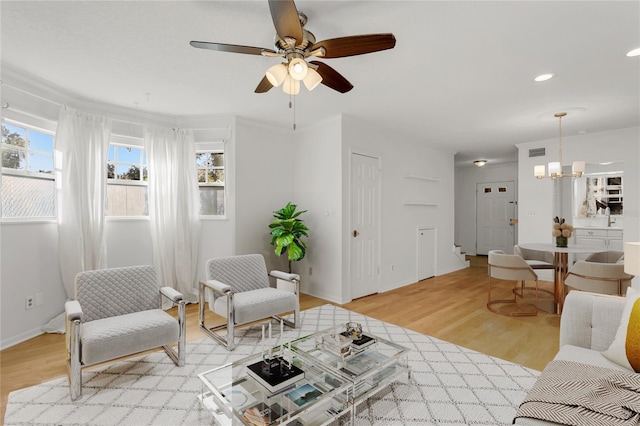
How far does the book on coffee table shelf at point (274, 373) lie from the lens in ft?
5.78

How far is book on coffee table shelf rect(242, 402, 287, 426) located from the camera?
1.55 metres

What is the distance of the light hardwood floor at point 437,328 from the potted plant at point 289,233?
29.6 inches

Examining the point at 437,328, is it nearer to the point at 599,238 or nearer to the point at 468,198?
the point at 599,238

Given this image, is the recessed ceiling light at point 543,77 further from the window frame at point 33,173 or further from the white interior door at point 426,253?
the window frame at point 33,173

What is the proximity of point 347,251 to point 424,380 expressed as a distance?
2.18 metres

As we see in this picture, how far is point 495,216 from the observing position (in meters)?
8.25

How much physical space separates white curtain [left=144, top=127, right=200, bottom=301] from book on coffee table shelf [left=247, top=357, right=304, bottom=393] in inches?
111

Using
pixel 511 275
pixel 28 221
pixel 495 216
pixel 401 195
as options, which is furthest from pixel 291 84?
pixel 495 216

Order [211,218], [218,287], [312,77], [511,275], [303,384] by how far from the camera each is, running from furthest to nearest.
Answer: [211,218] → [511,275] → [218,287] → [312,77] → [303,384]

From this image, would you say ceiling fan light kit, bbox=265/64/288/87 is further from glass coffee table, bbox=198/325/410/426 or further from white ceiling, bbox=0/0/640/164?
glass coffee table, bbox=198/325/410/426

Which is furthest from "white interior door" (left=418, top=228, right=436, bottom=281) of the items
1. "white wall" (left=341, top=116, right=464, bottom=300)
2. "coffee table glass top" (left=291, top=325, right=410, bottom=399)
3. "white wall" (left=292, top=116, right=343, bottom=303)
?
"coffee table glass top" (left=291, top=325, right=410, bottom=399)

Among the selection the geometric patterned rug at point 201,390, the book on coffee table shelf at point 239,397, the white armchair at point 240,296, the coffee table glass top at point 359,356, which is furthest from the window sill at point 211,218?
the book on coffee table shelf at point 239,397

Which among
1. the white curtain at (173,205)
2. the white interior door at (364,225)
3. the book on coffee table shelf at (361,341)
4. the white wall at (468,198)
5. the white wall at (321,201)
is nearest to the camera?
the book on coffee table shelf at (361,341)

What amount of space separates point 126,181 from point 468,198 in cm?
823
